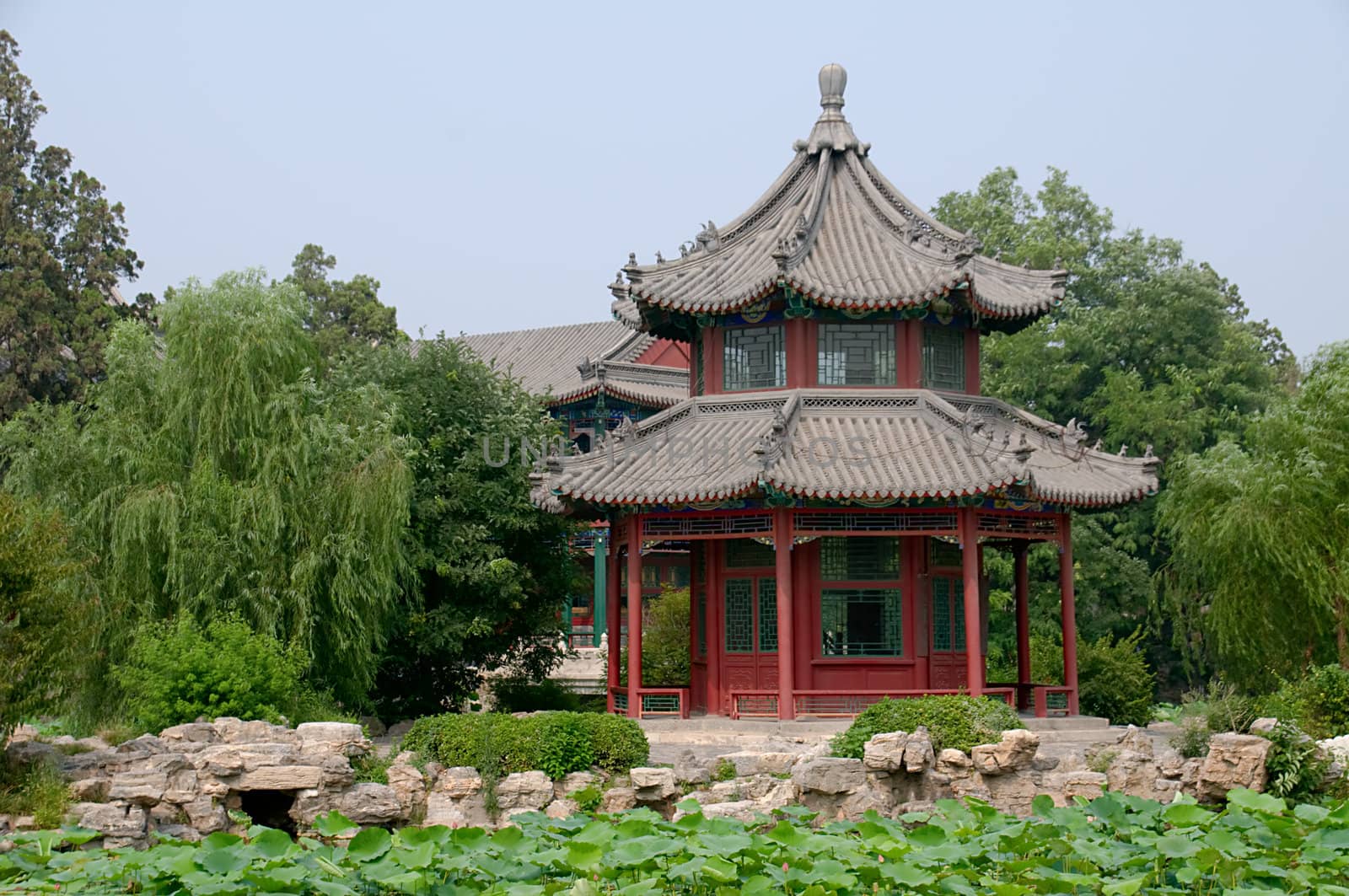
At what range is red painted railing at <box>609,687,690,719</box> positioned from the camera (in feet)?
59.4

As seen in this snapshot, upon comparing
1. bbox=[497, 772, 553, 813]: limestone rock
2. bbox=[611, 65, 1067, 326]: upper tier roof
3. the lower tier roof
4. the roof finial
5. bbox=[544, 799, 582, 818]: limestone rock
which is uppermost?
the roof finial

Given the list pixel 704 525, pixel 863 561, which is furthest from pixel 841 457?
pixel 704 525

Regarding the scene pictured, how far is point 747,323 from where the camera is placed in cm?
1900

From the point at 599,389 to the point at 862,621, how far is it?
50.2 feet

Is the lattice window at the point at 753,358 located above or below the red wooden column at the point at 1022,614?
above

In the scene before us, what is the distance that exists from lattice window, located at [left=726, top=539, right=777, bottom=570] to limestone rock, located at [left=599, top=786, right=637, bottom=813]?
14.7ft

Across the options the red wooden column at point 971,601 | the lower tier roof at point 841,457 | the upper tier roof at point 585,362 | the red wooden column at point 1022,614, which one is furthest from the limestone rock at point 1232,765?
the upper tier roof at point 585,362

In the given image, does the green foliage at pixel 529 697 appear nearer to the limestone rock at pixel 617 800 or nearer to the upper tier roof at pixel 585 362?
the limestone rock at pixel 617 800

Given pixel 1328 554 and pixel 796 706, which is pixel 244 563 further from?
pixel 1328 554

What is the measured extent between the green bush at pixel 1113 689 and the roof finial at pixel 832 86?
7906 mm

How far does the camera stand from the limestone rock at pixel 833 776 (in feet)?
45.6

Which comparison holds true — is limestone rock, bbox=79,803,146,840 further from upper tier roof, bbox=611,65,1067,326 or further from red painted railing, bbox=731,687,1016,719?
upper tier roof, bbox=611,65,1067,326

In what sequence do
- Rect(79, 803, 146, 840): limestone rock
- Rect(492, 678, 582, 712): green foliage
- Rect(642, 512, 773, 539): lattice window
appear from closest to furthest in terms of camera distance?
Rect(79, 803, 146, 840): limestone rock → Rect(642, 512, 773, 539): lattice window → Rect(492, 678, 582, 712): green foliage

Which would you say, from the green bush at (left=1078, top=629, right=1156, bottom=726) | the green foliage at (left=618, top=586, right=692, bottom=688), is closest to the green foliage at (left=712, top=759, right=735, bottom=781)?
the green foliage at (left=618, top=586, right=692, bottom=688)
